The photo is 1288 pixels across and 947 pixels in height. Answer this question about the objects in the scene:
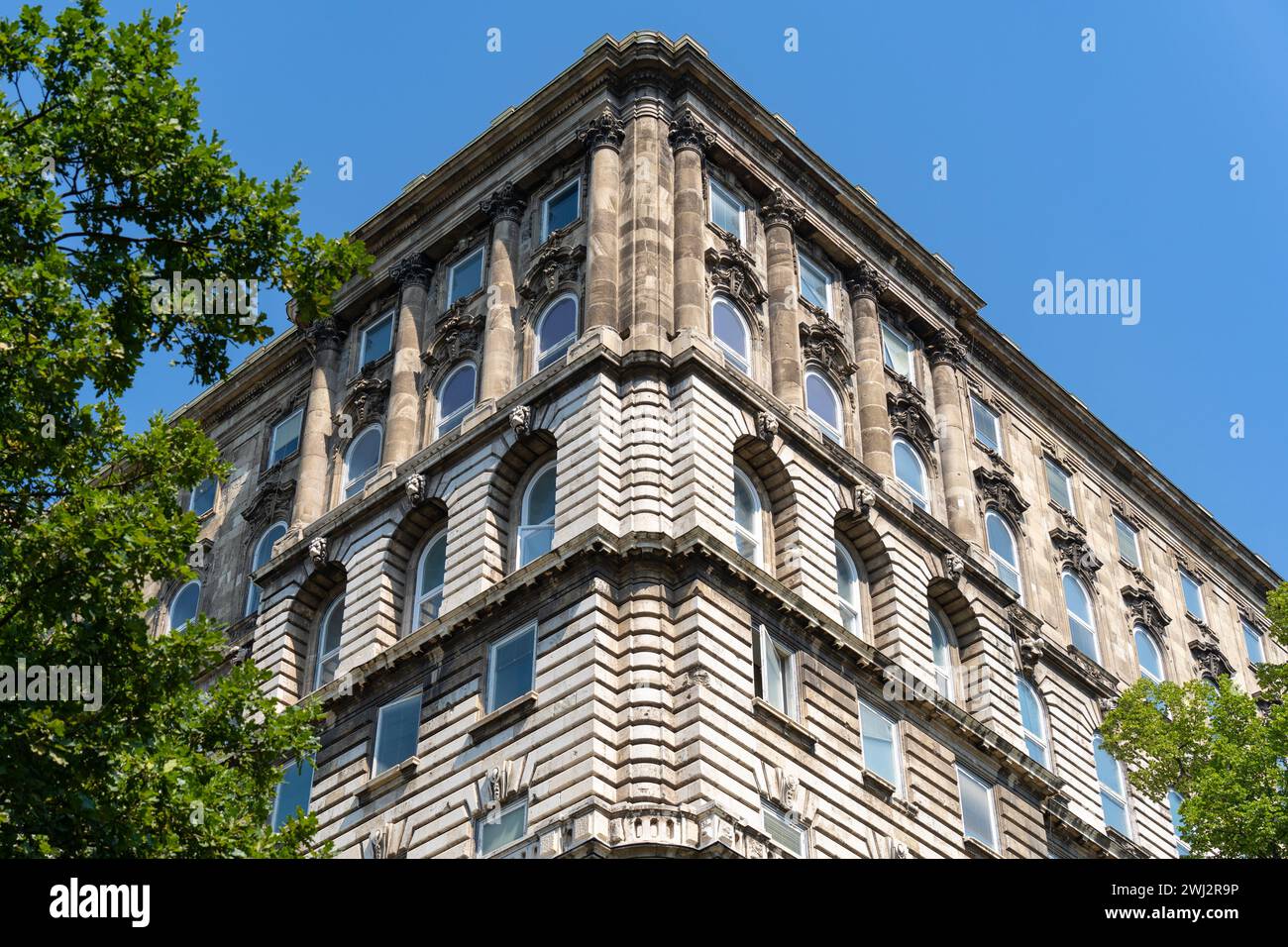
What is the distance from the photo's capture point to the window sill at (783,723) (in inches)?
1454

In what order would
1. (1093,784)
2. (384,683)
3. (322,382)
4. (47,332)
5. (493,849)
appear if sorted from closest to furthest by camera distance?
(47,332)
(493,849)
(384,683)
(1093,784)
(322,382)

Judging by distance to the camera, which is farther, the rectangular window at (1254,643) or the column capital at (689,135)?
the rectangular window at (1254,643)

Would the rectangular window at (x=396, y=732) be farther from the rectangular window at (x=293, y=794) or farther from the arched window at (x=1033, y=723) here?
the arched window at (x=1033, y=723)

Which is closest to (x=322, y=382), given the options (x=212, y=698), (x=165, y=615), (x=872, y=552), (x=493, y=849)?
(x=165, y=615)

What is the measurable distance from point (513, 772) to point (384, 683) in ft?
19.4

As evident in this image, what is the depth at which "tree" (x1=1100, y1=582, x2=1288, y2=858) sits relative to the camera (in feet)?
118

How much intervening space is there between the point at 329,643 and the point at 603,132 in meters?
14.6

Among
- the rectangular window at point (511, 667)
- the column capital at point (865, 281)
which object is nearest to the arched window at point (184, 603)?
the rectangular window at point (511, 667)

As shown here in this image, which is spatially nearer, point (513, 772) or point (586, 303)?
point (513, 772)

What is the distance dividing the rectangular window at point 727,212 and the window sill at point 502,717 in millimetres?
15763
